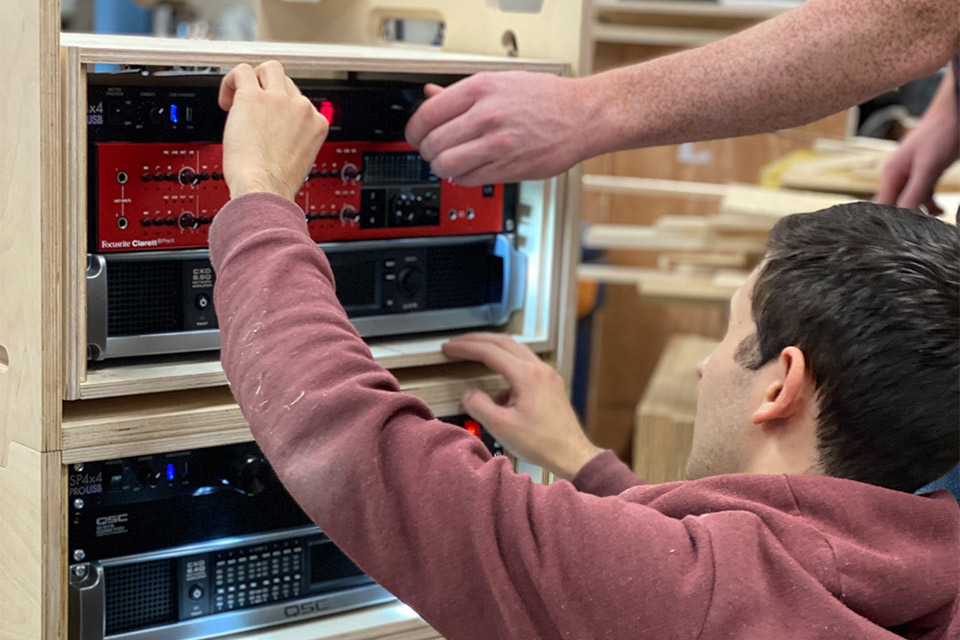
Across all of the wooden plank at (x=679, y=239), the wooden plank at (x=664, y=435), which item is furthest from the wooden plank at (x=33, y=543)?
the wooden plank at (x=679, y=239)

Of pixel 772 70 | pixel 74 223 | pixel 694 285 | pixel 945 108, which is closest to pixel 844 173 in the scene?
pixel 694 285

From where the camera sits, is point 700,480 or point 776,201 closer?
point 700,480

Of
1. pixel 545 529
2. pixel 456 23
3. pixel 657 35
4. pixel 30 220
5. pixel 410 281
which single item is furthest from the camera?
pixel 657 35

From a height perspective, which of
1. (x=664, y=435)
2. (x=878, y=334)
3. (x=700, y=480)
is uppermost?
(x=878, y=334)

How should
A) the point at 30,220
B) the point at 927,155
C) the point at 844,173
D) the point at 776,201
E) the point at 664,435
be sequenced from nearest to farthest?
1. the point at 30,220
2. the point at 927,155
3. the point at 664,435
4. the point at 776,201
5. the point at 844,173

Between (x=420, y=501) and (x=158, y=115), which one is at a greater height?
(x=158, y=115)

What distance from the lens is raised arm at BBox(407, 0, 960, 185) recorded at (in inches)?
38.1

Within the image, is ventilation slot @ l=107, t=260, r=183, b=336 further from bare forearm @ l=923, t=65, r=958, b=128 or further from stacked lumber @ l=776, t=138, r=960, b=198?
stacked lumber @ l=776, t=138, r=960, b=198

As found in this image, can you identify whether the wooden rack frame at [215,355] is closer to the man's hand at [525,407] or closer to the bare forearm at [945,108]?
the man's hand at [525,407]

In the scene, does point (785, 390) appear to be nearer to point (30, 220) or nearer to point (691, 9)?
Result: point (30, 220)

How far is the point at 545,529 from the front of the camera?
0.69 m

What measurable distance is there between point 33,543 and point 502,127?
0.51m

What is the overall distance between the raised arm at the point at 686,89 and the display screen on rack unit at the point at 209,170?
4 cm

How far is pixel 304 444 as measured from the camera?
0.72m
